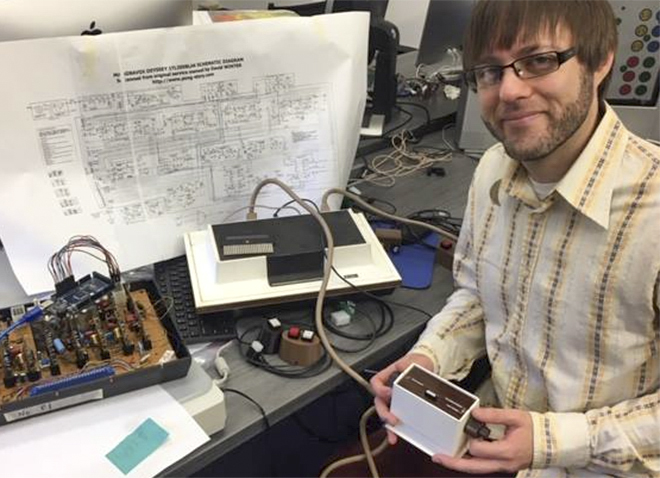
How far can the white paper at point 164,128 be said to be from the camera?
1076 mm

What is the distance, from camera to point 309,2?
6.14 feet

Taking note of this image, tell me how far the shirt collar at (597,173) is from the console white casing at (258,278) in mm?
354

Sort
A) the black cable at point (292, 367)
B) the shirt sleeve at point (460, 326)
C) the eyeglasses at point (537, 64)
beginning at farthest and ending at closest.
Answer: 1. the shirt sleeve at point (460, 326)
2. the black cable at point (292, 367)
3. the eyeglasses at point (537, 64)

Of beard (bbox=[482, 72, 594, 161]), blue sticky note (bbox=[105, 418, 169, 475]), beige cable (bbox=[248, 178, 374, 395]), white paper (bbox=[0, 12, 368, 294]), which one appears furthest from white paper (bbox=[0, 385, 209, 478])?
beard (bbox=[482, 72, 594, 161])

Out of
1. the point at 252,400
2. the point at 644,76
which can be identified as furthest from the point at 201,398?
the point at 644,76

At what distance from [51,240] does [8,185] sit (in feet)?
0.40

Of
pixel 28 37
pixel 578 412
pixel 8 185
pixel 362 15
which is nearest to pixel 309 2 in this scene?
pixel 362 15

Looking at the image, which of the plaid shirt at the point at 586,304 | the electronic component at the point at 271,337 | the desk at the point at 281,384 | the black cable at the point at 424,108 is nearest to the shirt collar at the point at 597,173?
the plaid shirt at the point at 586,304

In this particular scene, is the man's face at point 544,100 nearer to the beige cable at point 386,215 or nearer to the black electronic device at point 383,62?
the beige cable at point 386,215

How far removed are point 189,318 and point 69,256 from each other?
11.0 inches

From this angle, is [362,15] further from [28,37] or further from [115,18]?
[28,37]

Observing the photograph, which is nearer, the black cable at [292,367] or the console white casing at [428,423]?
the console white casing at [428,423]

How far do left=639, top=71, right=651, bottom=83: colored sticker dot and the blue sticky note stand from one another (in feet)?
5.00

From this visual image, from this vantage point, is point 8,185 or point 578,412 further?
point 8,185
